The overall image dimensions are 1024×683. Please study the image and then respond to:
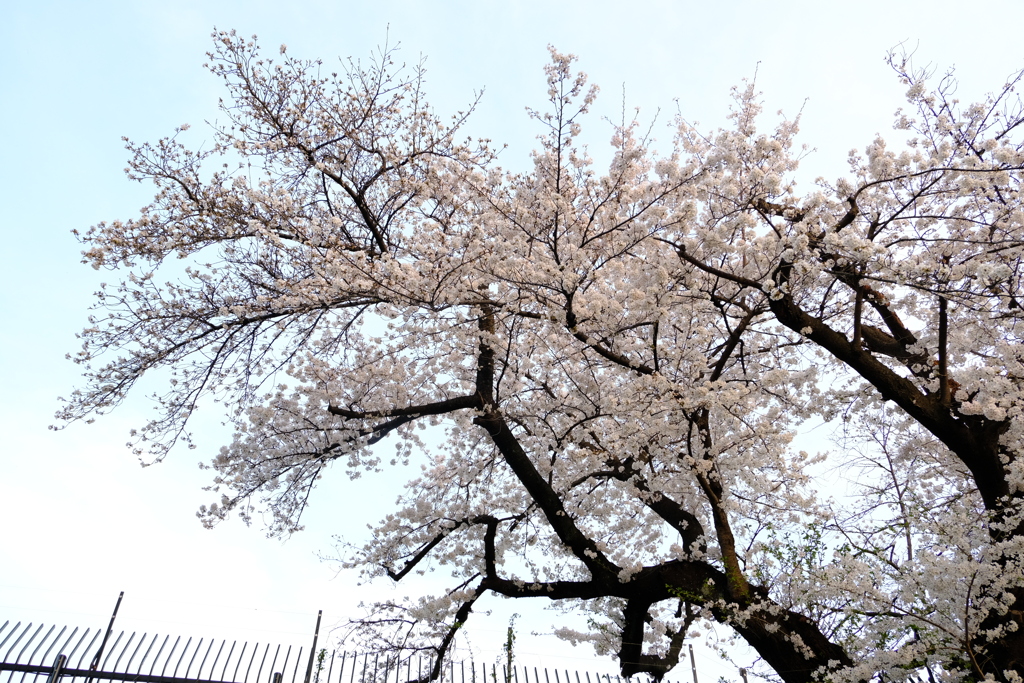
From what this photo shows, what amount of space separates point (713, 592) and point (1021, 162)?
5.35 m

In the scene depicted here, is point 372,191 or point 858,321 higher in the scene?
point 372,191

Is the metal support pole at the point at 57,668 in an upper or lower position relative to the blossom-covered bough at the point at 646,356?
A: lower

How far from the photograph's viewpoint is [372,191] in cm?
865

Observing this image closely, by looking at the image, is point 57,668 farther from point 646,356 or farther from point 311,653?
point 646,356

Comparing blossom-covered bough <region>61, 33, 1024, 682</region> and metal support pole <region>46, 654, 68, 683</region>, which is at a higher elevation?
blossom-covered bough <region>61, 33, 1024, 682</region>

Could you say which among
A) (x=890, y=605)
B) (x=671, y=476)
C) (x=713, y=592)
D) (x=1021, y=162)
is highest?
(x=1021, y=162)

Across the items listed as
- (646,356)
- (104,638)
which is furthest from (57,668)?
(646,356)

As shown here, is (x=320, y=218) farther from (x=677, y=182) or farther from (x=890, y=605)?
(x=890, y=605)

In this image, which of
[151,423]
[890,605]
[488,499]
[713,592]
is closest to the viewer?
[890,605]

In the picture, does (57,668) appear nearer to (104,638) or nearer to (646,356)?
(104,638)

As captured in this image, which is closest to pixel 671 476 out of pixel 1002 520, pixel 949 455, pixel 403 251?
pixel 1002 520

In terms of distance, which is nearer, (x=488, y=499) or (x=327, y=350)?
(x=327, y=350)

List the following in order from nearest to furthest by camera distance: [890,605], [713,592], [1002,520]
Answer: [890,605]
[1002,520]
[713,592]

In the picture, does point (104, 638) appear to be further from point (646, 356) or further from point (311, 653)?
point (646, 356)
